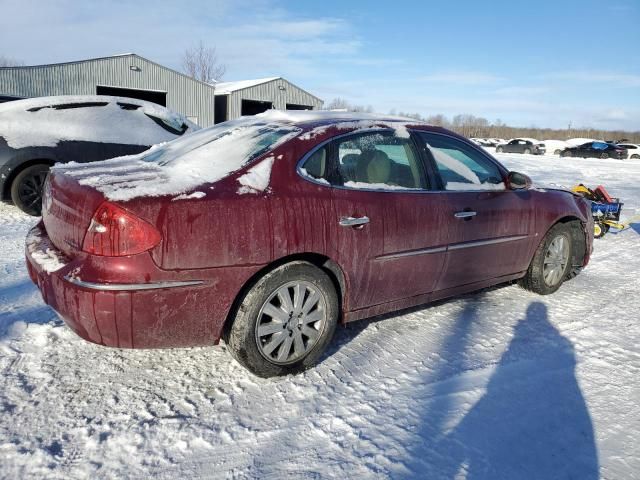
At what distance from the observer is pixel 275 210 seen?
8.75ft

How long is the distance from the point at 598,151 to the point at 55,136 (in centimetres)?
3505

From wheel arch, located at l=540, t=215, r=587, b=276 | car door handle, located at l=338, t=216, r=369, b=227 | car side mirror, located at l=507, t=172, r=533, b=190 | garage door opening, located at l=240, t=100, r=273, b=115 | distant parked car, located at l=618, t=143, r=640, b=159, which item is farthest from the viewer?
distant parked car, located at l=618, t=143, r=640, b=159

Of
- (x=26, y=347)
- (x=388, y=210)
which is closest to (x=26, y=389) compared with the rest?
(x=26, y=347)

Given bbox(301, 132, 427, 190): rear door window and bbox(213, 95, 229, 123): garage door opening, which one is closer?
bbox(301, 132, 427, 190): rear door window

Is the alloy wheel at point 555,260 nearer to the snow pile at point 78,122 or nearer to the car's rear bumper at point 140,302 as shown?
the car's rear bumper at point 140,302

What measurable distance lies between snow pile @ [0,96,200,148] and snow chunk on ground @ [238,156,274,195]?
4.80 metres

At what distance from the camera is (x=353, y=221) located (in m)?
2.96

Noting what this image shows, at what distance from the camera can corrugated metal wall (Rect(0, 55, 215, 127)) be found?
77.4 ft

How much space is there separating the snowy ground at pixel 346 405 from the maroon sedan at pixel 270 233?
310 mm

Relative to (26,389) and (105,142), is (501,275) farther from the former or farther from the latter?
(105,142)

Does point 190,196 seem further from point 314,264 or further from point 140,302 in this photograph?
point 314,264

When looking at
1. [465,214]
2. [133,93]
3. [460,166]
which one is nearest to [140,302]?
[465,214]

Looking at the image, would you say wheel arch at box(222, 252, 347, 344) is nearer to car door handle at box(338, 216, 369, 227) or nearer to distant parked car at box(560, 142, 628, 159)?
car door handle at box(338, 216, 369, 227)

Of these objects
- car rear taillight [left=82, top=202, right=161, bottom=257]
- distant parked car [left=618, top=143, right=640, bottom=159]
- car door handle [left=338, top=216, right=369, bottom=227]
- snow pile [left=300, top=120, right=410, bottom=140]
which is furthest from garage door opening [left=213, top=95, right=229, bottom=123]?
car rear taillight [left=82, top=202, right=161, bottom=257]
